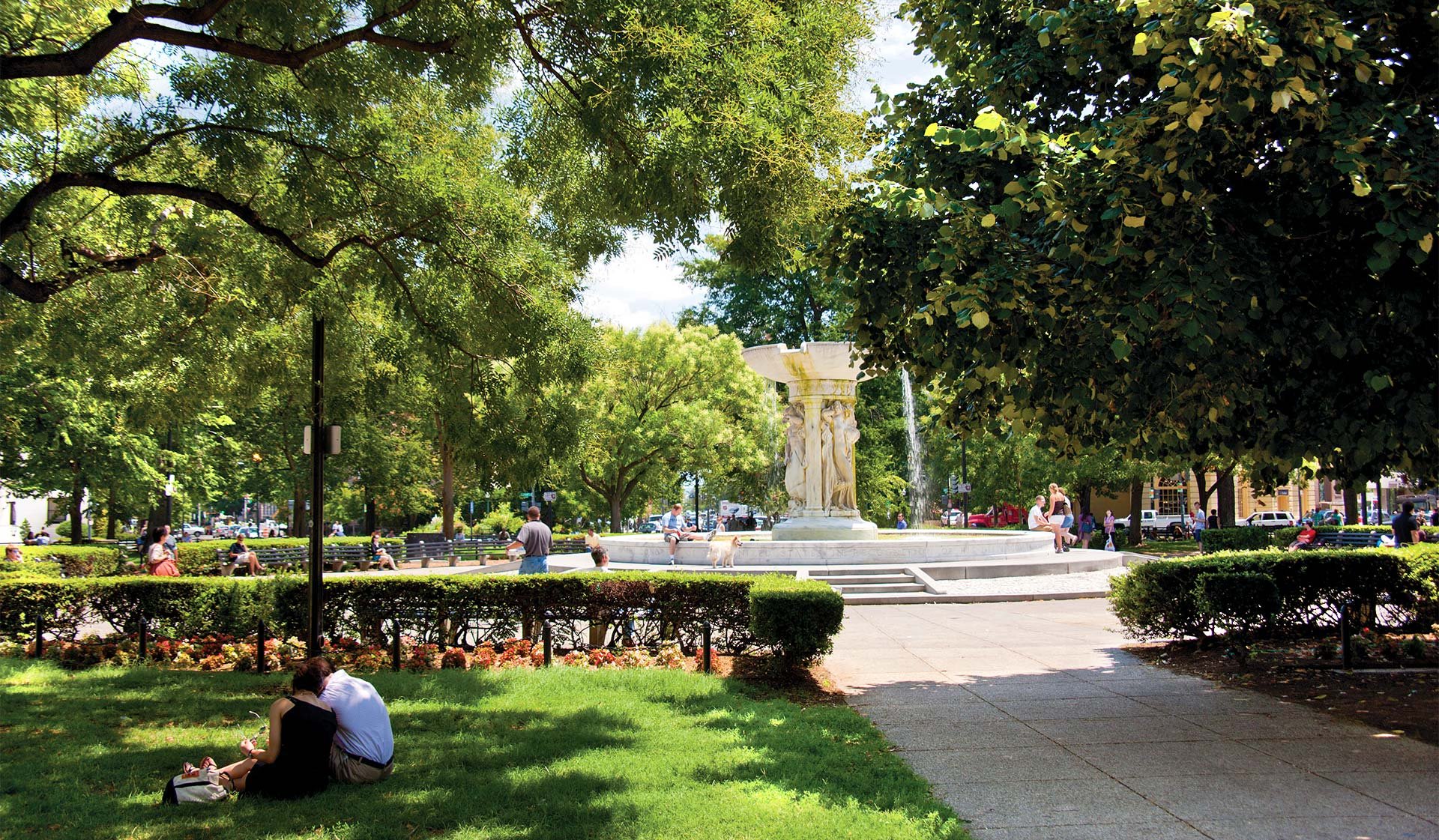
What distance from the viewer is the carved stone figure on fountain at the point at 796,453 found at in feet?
77.7

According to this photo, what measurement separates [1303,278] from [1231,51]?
1.98 meters

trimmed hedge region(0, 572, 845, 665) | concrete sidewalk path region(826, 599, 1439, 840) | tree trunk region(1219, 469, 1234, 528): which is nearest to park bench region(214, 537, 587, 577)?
trimmed hedge region(0, 572, 845, 665)

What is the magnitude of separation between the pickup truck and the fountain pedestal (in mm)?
27291

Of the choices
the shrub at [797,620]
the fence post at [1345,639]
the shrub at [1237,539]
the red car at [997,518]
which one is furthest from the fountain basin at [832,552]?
the red car at [997,518]

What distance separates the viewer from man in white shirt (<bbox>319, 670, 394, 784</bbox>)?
6223 mm

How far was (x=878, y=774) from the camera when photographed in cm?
645

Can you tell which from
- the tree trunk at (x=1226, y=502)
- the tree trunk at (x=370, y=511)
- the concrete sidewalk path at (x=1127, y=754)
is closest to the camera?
the concrete sidewalk path at (x=1127, y=754)

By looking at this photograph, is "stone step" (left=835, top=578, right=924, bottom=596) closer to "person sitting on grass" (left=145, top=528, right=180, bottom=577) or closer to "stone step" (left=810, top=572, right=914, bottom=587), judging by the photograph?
"stone step" (left=810, top=572, right=914, bottom=587)

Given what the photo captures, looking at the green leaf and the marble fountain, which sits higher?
the green leaf

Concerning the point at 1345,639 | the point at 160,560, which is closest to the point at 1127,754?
the point at 1345,639

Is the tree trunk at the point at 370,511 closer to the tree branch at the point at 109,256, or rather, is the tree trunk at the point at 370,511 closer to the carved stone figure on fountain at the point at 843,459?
the carved stone figure on fountain at the point at 843,459

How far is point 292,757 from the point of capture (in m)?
6.03

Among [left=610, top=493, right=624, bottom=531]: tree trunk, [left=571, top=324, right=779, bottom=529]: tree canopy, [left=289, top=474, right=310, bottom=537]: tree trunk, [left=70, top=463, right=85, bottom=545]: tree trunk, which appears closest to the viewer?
[left=70, top=463, right=85, bottom=545]: tree trunk

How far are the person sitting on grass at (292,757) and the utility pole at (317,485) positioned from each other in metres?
4.04
